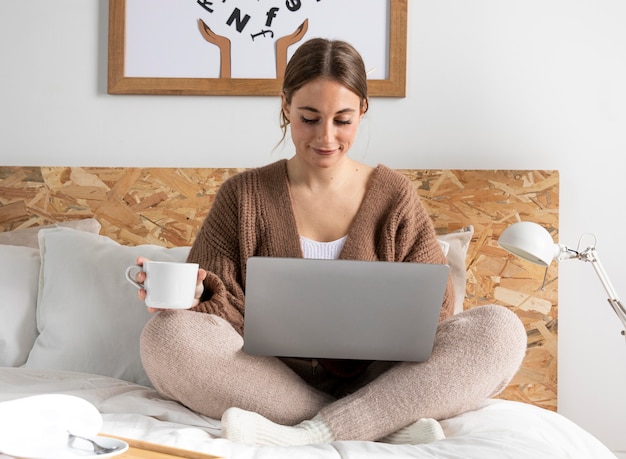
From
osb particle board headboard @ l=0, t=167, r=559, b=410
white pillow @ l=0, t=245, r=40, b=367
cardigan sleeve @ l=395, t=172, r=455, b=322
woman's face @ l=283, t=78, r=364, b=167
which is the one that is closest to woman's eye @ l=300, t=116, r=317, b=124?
woman's face @ l=283, t=78, r=364, b=167

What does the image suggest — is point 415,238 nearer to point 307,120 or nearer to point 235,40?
point 307,120

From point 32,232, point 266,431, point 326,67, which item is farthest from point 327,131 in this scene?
point 32,232

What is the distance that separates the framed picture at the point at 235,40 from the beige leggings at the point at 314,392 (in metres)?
1.06

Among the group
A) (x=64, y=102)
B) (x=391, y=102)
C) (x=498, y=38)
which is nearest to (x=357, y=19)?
(x=391, y=102)

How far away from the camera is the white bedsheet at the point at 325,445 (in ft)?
3.71

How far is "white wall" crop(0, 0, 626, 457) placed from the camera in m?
2.29

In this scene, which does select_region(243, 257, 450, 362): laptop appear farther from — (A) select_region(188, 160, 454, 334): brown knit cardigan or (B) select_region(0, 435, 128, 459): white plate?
(B) select_region(0, 435, 128, 459): white plate

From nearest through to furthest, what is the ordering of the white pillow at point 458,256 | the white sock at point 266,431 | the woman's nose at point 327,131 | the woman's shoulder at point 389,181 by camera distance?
the white sock at point 266,431, the woman's nose at point 327,131, the woman's shoulder at point 389,181, the white pillow at point 458,256

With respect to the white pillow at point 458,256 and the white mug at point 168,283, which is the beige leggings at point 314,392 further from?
the white pillow at point 458,256

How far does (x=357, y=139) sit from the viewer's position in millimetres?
2365

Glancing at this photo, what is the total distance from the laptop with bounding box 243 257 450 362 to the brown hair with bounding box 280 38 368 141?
0.58m

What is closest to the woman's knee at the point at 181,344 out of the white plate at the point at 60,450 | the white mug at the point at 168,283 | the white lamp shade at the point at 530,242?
the white mug at the point at 168,283

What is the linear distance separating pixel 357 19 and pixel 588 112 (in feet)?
2.36

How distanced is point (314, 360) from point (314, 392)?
14 cm
